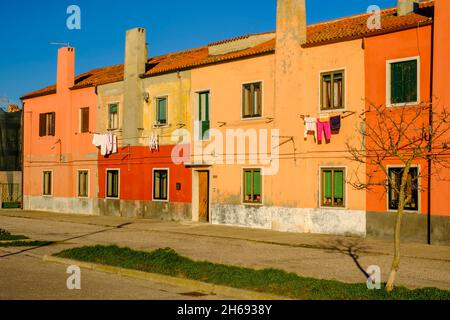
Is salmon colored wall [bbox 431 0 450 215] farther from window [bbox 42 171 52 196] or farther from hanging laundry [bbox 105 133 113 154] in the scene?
window [bbox 42 171 52 196]

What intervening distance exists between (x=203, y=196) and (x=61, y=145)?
12.4 meters

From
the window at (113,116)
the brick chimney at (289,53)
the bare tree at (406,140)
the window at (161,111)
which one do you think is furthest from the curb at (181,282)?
the window at (113,116)

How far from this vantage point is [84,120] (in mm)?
34094

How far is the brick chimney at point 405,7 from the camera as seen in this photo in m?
21.2

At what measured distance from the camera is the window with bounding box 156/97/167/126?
28.6 m

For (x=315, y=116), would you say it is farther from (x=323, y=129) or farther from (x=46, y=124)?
(x=46, y=124)

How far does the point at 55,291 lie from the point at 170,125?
58.9 feet

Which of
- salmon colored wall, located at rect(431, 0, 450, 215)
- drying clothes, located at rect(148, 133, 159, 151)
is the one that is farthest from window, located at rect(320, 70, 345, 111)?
drying clothes, located at rect(148, 133, 159, 151)

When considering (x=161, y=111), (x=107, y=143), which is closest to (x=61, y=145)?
(x=107, y=143)

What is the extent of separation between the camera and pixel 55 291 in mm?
10492

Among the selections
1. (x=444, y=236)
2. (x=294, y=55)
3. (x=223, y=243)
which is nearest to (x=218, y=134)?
(x=294, y=55)

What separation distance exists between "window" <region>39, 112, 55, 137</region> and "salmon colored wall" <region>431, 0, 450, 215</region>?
2449cm

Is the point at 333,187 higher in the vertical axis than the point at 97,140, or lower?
lower
